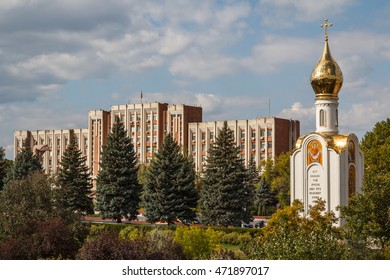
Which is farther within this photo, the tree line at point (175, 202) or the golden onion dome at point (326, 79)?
the golden onion dome at point (326, 79)

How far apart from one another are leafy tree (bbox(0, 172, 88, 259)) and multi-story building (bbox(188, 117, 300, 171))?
48.2 m

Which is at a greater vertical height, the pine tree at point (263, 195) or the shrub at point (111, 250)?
the pine tree at point (263, 195)

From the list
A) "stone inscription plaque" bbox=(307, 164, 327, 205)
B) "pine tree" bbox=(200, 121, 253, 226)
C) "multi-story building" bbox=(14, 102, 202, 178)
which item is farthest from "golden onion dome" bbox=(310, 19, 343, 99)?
"multi-story building" bbox=(14, 102, 202, 178)

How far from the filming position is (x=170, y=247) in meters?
25.3

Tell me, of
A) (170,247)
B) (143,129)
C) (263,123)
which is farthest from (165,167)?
(143,129)

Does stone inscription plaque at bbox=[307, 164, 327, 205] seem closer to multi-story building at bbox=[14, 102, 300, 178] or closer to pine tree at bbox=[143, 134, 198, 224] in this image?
pine tree at bbox=[143, 134, 198, 224]

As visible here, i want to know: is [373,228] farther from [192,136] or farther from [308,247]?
[192,136]

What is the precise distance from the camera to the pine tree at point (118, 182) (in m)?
46.7

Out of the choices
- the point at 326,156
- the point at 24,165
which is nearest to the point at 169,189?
the point at 326,156

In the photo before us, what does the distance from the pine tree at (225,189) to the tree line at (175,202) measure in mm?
59

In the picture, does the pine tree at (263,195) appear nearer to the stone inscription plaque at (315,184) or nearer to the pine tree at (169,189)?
the pine tree at (169,189)

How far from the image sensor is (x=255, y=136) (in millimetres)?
86375

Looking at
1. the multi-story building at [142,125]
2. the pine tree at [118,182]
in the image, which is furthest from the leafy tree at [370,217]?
the multi-story building at [142,125]

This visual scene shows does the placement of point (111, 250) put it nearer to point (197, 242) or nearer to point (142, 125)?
point (197, 242)
